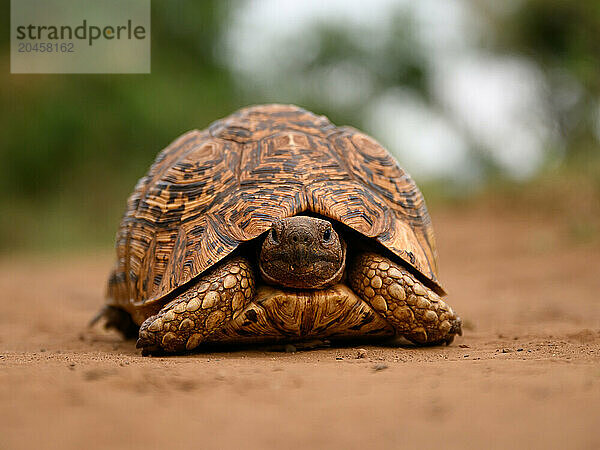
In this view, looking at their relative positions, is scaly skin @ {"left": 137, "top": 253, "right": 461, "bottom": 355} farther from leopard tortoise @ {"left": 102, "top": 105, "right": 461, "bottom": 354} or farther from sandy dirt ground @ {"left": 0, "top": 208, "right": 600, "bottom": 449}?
sandy dirt ground @ {"left": 0, "top": 208, "right": 600, "bottom": 449}

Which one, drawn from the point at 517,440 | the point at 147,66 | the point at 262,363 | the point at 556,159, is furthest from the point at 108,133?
the point at 517,440

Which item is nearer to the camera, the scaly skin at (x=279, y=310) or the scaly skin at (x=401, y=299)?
the scaly skin at (x=279, y=310)

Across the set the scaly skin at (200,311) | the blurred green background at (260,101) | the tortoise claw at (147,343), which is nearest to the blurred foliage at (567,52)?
the blurred green background at (260,101)

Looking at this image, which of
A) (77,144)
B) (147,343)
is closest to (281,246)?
(147,343)

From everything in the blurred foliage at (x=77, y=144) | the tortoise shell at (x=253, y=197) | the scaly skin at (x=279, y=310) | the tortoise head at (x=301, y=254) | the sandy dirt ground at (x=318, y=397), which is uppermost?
the blurred foliage at (x=77, y=144)

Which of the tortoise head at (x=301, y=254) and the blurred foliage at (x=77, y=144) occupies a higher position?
the blurred foliage at (x=77, y=144)

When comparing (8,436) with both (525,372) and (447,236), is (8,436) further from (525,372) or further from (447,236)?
(447,236)

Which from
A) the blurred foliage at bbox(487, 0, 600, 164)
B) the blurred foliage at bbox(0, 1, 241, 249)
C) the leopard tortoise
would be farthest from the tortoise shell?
the blurred foliage at bbox(0, 1, 241, 249)

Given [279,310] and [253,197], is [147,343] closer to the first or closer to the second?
[279,310]

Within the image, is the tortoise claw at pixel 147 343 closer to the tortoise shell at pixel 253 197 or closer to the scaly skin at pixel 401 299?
the tortoise shell at pixel 253 197
